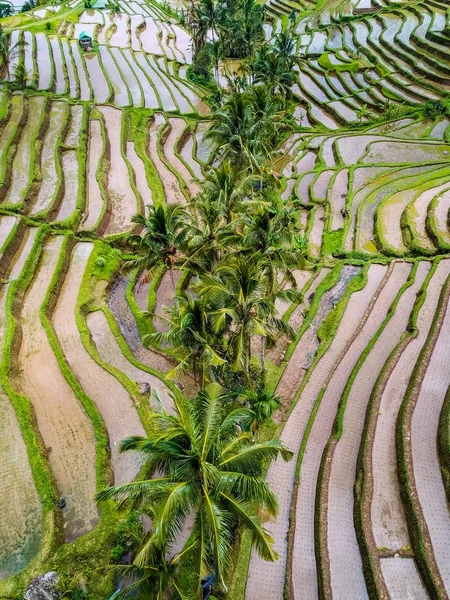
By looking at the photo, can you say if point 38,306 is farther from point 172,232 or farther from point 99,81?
point 99,81

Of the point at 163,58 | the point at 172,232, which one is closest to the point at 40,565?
Result: the point at 172,232

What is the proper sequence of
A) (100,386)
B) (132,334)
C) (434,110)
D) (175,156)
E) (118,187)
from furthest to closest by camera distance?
(434,110) → (175,156) → (118,187) → (132,334) → (100,386)

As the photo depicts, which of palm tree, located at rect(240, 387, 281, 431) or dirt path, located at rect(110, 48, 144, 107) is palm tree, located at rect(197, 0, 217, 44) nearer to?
dirt path, located at rect(110, 48, 144, 107)

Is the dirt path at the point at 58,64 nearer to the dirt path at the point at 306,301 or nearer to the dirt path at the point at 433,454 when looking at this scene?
the dirt path at the point at 306,301

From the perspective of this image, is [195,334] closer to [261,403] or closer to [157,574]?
[261,403]

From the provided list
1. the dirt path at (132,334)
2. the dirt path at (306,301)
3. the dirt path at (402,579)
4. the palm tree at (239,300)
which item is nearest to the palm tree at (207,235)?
the palm tree at (239,300)

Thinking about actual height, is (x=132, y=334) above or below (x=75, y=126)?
below

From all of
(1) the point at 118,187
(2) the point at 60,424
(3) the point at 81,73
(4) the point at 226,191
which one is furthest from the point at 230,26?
(2) the point at 60,424

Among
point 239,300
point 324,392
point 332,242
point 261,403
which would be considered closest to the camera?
point 239,300
